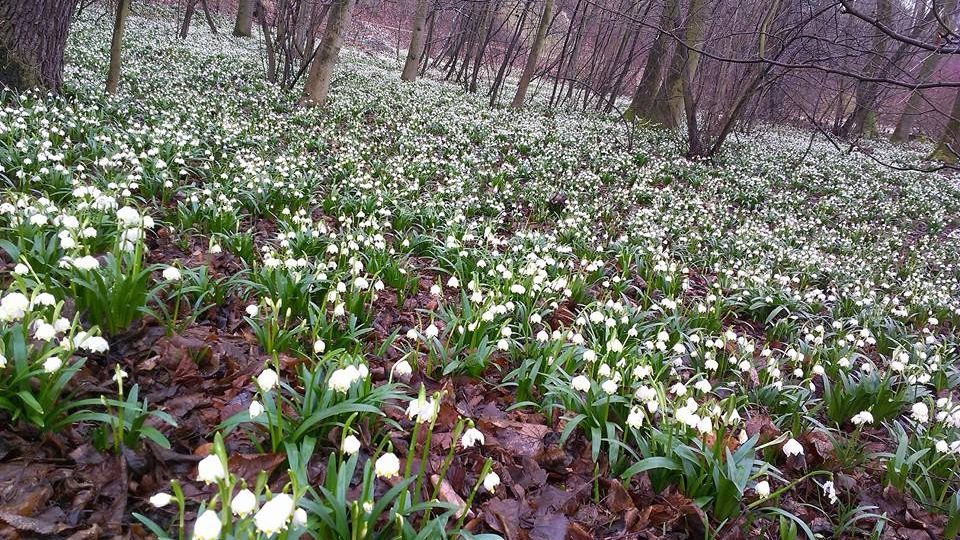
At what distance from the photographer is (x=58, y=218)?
2982 mm

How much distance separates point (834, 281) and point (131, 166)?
747cm

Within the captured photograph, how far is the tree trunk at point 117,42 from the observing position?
659 centimetres

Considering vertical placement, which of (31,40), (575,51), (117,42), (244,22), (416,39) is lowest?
(31,40)

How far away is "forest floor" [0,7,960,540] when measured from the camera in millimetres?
2051

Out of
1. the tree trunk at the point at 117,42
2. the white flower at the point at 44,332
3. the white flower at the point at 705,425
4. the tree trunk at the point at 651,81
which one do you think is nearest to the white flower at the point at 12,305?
the white flower at the point at 44,332

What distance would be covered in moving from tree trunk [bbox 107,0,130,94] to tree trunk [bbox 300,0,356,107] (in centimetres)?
364

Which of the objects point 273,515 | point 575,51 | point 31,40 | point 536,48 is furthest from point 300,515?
point 575,51

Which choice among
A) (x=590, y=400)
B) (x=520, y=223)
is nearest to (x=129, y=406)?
(x=590, y=400)

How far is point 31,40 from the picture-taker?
602 centimetres

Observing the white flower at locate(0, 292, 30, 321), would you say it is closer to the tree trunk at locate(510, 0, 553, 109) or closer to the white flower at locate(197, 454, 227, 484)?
the white flower at locate(197, 454, 227, 484)

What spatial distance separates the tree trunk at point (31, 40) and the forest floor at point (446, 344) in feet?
0.94

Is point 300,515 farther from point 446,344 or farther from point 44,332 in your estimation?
point 446,344

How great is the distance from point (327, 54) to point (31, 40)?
517 cm

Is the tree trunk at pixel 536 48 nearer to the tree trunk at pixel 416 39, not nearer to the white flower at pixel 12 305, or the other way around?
the tree trunk at pixel 416 39
